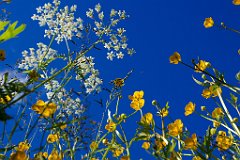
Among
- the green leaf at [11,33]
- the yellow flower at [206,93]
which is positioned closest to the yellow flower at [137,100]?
the yellow flower at [206,93]

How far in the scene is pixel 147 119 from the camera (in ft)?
5.16

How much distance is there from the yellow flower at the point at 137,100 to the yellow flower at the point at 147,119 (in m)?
0.18

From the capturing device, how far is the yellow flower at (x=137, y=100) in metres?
1.79

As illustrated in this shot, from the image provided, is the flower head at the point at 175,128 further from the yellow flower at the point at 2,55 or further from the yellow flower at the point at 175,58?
the yellow flower at the point at 2,55

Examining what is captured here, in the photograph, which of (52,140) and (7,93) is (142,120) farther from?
(7,93)

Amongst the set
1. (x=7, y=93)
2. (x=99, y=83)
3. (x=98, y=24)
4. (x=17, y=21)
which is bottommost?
(x=7, y=93)

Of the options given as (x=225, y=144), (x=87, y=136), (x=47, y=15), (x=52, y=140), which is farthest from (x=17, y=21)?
(x=47, y=15)

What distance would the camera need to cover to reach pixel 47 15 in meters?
2.73

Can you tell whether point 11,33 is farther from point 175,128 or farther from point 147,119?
point 175,128

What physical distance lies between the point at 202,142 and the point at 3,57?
788mm

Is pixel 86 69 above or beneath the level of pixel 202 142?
above

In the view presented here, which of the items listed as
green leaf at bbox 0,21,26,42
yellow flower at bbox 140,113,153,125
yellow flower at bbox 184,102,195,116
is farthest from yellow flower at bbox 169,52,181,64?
green leaf at bbox 0,21,26,42

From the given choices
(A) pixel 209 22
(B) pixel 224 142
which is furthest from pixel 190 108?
(A) pixel 209 22

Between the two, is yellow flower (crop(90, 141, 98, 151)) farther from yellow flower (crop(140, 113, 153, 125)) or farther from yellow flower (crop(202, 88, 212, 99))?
yellow flower (crop(202, 88, 212, 99))
